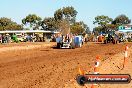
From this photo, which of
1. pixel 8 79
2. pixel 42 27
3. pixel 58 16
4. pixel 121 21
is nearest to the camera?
pixel 8 79

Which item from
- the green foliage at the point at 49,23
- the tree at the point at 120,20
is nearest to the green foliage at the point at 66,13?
the green foliage at the point at 49,23

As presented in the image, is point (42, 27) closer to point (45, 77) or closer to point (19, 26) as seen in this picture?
point (19, 26)

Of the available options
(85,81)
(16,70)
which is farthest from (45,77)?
(85,81)

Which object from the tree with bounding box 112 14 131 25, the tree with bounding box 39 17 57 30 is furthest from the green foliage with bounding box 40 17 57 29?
the tree with bounding box 112 14 131 25

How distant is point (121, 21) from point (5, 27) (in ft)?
150

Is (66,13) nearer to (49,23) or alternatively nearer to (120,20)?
(49,23)

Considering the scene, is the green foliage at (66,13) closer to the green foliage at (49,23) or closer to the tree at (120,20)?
the green foliage at (49,23)

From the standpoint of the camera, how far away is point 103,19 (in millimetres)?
135875

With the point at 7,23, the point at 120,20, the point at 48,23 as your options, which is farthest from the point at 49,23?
the point at 120,20

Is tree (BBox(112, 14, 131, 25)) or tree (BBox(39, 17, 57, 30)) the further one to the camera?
tree (BBox(112, 14, 131, 25))

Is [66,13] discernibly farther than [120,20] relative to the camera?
No

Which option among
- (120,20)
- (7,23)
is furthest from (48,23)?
(120,20)

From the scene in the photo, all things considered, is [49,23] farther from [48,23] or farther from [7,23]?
[7,23]

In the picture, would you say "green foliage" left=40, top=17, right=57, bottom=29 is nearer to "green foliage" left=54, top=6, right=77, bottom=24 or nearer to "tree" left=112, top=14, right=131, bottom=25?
"green foliage" left=54, top=6, right=77, bottom=24
